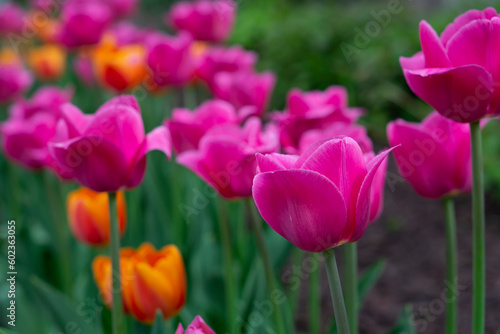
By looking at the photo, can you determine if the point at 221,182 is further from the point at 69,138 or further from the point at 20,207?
the point at 20,207

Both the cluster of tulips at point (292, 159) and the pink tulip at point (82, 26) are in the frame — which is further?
the pink tulip at point (82, 26)

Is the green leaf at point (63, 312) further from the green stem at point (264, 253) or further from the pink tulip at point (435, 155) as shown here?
the pink tulip at point (435, 155)

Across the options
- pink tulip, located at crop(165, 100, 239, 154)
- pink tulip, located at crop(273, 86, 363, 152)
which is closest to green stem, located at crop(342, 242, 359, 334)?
pink tulip, located at crop(273, 86, 363, 152)

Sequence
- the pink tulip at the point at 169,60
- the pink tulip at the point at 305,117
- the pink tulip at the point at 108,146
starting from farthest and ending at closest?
the pink tulip at the point at 169,60 → the pink tulip at the point at 305,117 → the pink tulip at the point at 108,146

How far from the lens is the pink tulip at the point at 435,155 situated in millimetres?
799

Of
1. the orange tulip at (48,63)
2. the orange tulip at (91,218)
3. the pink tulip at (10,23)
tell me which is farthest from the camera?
the pink tulip at (10,23)

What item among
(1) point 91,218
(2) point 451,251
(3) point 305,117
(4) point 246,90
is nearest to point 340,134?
(3) point 305,117

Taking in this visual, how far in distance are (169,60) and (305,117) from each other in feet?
2.58

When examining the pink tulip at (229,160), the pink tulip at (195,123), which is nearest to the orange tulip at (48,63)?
the pink tulip at (195,123)

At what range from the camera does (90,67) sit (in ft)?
9.32

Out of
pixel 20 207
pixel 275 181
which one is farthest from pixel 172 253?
pixel 20 207

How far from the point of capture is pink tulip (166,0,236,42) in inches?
83.4

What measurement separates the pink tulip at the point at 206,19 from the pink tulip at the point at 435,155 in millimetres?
1413

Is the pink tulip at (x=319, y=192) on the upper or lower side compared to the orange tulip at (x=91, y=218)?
upper
